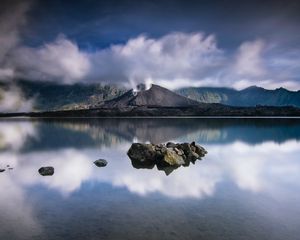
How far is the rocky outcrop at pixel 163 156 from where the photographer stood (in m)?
27.3

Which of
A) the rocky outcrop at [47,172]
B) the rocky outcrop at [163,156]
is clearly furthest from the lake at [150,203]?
the rocky outcrop at [163,156]

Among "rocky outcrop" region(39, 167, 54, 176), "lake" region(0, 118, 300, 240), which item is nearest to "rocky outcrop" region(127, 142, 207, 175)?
"lake" region(0, 118, 300, 240)

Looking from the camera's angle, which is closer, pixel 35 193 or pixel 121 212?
pixel 121 212

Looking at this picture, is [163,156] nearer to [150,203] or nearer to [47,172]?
[47,172]

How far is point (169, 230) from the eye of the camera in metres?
A: 11.7

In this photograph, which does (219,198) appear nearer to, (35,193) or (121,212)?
(121,212)

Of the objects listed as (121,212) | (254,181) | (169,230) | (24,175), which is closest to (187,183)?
(254,181)

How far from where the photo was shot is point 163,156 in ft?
92.0

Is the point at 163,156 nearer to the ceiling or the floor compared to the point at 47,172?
nearer to the ceiling

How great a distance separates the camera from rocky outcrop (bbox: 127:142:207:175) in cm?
2727

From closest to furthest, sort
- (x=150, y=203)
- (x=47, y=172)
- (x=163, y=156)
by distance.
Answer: (x=150, y=203)
(x=47, y=172)
(x=163, y=156)

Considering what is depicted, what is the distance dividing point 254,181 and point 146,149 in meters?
12.5

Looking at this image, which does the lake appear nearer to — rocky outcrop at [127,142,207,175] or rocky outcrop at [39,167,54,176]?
rocky outcrop at [39,167,54,176]

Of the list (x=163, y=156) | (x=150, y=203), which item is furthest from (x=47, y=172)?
(x=150, y=203)
